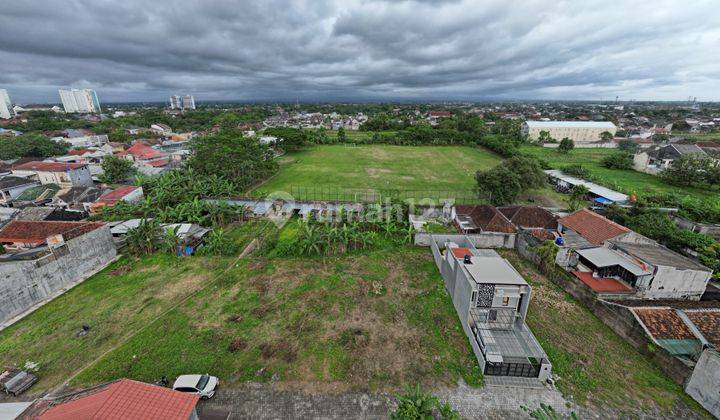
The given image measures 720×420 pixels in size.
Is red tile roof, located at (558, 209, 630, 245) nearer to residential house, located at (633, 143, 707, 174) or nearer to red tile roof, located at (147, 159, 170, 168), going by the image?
residential house, located at (633, 143, 707, 174)

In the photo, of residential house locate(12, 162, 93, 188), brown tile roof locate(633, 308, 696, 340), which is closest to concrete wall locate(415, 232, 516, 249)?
brown tile roof locate(633, 308, 696, 340)

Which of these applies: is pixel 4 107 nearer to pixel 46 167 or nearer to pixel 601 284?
pixel 46 167

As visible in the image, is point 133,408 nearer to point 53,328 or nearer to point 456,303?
point 53,328

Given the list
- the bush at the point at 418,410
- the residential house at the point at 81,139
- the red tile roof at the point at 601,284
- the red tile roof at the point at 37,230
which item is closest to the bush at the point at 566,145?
the red tile roof at the point at 601,284

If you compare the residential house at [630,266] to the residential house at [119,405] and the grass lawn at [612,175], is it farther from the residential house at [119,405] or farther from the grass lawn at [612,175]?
the residential house at [119,405]

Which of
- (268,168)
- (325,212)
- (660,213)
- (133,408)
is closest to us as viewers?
(133,408)

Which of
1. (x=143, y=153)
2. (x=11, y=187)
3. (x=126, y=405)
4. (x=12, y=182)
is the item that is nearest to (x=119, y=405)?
(x=126, y=405)

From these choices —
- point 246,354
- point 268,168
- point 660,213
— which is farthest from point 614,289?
point 268,168

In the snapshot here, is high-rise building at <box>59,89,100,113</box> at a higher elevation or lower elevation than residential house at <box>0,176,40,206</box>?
higher
